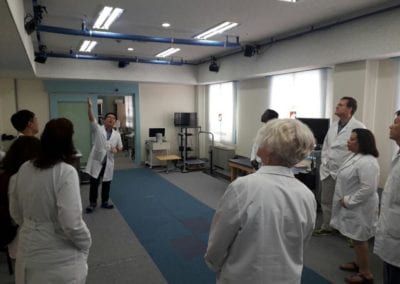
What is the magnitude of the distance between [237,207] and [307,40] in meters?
4.29

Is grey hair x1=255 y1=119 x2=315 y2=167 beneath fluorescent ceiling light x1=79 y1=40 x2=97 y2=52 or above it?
beneath

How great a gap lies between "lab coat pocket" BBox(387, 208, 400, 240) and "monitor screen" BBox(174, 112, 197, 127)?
6496 mm

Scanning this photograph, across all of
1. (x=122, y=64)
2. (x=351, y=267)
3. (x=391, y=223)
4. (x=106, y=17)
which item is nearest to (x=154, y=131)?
(x=122, y=64)

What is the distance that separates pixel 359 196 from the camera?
101 inches

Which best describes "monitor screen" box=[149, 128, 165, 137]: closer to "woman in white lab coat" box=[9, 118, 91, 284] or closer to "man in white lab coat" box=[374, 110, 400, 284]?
"woman in white lab coat" box=[9, 118, 91, 284]

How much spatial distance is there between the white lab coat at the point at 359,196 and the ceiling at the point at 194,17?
2.00 meters

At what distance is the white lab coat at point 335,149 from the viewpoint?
11.0 ft

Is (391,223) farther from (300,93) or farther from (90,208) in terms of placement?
(90,208)

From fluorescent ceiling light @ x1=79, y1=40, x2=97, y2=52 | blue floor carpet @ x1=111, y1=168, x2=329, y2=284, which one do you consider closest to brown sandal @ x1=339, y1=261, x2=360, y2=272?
blue floor carpet @ x1=111, y1=168, x2=329, y2=284

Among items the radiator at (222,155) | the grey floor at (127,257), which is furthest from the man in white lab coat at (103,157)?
the radiator at (222,155)

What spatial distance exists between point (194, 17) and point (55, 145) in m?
3.08

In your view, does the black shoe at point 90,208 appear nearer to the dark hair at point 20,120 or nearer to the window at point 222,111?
the dark hair at point 20,120

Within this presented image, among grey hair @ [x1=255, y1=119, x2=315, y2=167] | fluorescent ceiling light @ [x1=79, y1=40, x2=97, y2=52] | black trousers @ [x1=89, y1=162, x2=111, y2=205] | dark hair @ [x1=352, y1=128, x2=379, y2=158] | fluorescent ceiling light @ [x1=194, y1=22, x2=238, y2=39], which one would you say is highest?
fluorescent ceiling light @ [x1=194, y1=22, x2=238, y2=39]

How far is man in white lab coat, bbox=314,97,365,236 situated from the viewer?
3.34 meters
